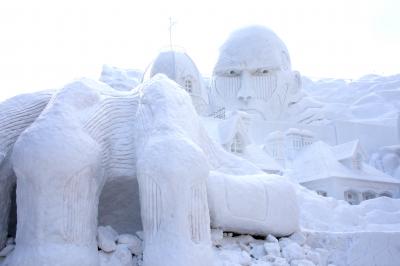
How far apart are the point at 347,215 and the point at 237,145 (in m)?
6.48

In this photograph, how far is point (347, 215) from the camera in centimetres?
996

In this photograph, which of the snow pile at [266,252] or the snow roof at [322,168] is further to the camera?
the snow roof at [322,168]

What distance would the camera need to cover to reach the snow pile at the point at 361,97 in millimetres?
27516

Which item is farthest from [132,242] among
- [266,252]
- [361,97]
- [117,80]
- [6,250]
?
[361,97]

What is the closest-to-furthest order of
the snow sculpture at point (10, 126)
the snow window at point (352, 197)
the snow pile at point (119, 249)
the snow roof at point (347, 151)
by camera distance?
1. the snow pile at point (119, 249)
2. the snow sculpture at point (10, 126)
3. the snow window at point (352, 197)
4. the snow roof at point (347, 151)

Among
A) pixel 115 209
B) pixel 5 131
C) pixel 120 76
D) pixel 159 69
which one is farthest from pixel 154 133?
pixel 120 76

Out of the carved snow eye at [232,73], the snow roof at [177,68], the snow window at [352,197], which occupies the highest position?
the snow roof at [177,68]

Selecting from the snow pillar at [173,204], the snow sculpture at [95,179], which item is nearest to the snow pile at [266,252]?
the snow sculpture at [95,179]

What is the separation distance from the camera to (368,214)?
35.3ft

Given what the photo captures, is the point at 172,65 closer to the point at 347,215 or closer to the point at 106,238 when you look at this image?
the point at 347,215

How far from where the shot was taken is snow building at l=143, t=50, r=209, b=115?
19.1m

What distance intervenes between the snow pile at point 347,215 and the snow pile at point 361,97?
16033mm

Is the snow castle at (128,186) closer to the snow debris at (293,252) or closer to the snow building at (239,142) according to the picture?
the snow debris at (293,252)

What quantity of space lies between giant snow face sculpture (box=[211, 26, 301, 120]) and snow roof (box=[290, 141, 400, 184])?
671cm
